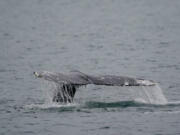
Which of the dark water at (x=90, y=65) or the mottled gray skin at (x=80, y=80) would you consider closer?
the mottled gray skin at (x=80, y=80)

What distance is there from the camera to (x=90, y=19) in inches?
2436

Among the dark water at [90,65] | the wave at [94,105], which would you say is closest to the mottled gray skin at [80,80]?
the wave at [94,105]

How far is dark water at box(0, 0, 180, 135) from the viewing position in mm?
17483

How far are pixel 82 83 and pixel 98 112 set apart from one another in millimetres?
→ 1814

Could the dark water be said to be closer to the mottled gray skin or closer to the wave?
the wave

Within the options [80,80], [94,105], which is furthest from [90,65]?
[80,80]

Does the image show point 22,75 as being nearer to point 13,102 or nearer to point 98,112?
point 13,102

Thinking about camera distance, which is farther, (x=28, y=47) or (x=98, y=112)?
(x=28, y=47)

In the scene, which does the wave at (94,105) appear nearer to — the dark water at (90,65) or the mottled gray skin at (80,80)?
the dark water at (90,65)

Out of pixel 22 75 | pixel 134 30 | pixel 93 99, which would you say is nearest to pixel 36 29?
pixel 134 30

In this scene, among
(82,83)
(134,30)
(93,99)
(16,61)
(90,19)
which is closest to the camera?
(82,83)

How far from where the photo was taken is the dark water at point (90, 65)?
688 inches

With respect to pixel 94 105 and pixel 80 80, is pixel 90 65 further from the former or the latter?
pixel 80 80

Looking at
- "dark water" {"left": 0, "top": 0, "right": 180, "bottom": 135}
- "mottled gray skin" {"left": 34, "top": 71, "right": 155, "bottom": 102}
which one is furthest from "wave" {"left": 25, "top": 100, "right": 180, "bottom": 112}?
"mottled gray skin" {"left": 34, "top": 71, "right": 155, "bottom": 102}
